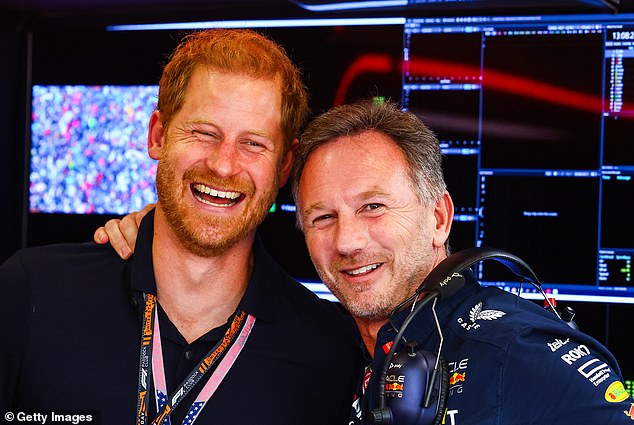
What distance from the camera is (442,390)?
4.23ft

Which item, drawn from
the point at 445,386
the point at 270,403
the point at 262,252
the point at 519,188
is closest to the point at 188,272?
the point at 262,252

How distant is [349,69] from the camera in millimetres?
2330

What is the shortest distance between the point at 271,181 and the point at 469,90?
70 centimetres

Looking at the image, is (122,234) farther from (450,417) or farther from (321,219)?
(450,417)

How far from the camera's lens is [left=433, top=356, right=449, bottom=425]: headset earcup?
4.17 feet

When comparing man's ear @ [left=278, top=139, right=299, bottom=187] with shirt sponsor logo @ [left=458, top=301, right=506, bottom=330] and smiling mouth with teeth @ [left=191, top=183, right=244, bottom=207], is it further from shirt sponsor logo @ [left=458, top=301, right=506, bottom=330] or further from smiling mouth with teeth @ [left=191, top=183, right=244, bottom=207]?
shirt sponsor logo @ [left=458, top=301, right=506, bottom=330]

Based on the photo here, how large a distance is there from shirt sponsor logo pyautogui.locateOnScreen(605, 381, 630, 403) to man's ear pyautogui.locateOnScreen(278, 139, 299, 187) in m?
0.84

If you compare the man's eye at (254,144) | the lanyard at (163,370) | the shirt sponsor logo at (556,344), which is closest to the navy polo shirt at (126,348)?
the lanyard at (163,370)

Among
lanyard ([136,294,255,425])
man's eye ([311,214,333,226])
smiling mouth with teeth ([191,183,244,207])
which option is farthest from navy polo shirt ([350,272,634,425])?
smiling mouth with teeth ([191,183,244,207])

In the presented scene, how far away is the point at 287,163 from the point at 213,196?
20cm

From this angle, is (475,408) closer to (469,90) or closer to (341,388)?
(341,388)

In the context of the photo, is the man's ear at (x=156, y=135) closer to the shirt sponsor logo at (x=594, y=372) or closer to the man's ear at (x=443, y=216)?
the man's ear at (x=443, y=216)

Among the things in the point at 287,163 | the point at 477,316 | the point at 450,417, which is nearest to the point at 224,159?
the point at 287,163

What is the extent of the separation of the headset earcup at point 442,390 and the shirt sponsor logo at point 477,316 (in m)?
0.11
